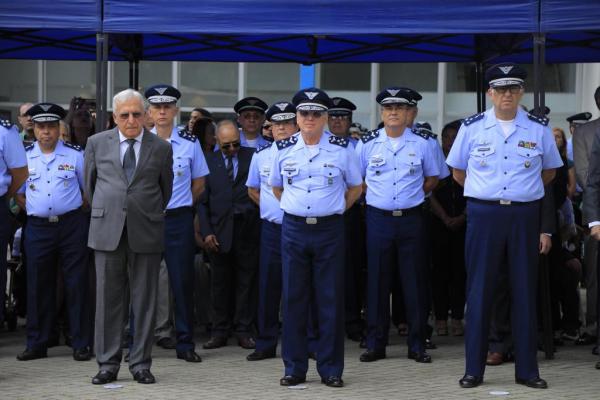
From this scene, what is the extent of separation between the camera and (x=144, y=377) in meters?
8.71

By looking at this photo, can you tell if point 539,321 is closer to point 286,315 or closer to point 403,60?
point 286,315

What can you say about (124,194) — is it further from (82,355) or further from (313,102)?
(82,355)

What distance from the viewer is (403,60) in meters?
12.8

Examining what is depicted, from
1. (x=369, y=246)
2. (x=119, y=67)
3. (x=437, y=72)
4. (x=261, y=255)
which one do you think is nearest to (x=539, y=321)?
(x=369, y=246)

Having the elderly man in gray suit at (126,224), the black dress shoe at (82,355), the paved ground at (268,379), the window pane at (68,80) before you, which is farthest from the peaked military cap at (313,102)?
the window pane at (68,80)

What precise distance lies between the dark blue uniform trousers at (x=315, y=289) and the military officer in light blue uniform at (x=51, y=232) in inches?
73.0

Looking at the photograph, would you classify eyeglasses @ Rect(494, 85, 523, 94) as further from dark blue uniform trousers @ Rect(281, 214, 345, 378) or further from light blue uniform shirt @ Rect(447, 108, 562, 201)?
dark blue uniform trousers @ Rect(281, 214, 345, 378)

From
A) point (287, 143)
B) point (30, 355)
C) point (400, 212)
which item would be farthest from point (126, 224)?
point (400, 212)

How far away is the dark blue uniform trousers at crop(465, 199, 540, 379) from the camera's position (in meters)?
8.67

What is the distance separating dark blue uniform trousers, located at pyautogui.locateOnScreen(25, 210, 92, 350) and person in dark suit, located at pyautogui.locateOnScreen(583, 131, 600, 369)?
3.83 m

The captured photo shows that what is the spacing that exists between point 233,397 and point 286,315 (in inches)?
34.2

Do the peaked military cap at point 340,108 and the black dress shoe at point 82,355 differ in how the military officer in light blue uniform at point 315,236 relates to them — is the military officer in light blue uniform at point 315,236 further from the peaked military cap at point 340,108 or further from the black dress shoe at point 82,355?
the peaked military cap at point 340,108

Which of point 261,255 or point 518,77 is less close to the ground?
point 518,77

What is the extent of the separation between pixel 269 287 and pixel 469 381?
1.99 m
